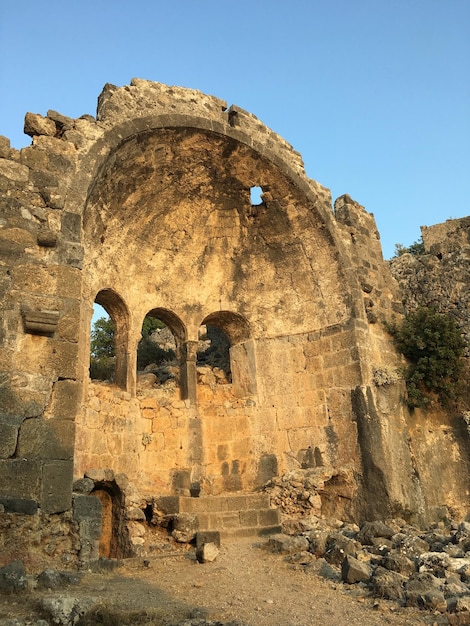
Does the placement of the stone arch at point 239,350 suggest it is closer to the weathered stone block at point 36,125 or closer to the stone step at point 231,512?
the stone step at point 231,512

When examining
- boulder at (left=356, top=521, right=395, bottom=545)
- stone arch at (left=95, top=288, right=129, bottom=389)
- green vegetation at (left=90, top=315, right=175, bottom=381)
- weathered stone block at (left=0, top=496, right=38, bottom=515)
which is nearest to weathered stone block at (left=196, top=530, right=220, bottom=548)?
boulder at (left=356, top=521, right=395, bottom=545)

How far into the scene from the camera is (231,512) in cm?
826

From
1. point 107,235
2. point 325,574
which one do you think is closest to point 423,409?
point 325,574

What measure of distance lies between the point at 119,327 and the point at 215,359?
263 cm

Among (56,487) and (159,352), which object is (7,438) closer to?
(56,487)

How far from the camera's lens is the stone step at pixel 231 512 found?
26.1ft

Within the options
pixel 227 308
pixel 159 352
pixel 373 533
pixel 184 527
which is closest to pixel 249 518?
pixel 184 527

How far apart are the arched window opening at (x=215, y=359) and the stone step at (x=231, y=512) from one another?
253 cm

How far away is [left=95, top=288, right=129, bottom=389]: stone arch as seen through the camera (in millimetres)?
9266

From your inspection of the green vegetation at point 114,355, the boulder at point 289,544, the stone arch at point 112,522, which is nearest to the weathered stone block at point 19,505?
the stone arch at point 112,522

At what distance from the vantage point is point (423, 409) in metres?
9.87

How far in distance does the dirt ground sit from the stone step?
1.53 m

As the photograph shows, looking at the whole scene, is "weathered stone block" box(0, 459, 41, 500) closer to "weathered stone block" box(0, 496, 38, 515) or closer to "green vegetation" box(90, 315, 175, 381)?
"weathered stone block" box(0, 496, 38, 515)

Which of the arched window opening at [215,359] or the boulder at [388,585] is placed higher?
the arched window opening at [215,359]
